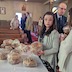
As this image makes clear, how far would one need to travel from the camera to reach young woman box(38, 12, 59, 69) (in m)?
1.71

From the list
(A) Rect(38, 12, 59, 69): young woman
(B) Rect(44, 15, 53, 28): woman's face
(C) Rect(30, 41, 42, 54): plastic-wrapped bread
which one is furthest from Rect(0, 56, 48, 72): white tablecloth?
(B) Rect(44, 15, 53, 28): woman's face

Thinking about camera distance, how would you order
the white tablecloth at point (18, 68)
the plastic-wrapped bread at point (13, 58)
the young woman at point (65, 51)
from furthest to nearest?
the young woman at point (65, 51)
the plastic-wrapped bread at point (13, 58)
the white tablecloth at point (18, 68)

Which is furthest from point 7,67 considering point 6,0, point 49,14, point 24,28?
point 6,0

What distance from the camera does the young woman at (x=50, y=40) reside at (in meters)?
1.71

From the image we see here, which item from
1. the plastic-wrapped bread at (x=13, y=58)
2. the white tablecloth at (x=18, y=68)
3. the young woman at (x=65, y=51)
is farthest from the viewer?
the young woman at (x=65, y=51)

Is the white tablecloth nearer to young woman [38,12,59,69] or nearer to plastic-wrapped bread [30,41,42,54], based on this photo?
plastic-wrapped bread [30,41,42,54]

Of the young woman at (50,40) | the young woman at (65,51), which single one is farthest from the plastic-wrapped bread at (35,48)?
the young woman at (65,51)

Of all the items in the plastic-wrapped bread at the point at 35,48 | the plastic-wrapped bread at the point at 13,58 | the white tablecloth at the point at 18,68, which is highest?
the plastic-wrapped bread at the point at 35,48

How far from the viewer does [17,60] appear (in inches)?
55.2

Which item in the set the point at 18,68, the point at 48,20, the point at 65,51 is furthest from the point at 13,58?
the point at 48,20

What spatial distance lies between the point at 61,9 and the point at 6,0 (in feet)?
36.3

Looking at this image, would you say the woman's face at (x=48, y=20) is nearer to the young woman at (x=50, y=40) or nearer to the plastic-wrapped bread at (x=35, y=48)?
the young woman at (x=50, y=40)

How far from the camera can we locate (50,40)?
176 centimetres

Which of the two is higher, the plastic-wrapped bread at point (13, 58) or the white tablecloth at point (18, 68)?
the plastic-wrapped bread at point (13, 58)
